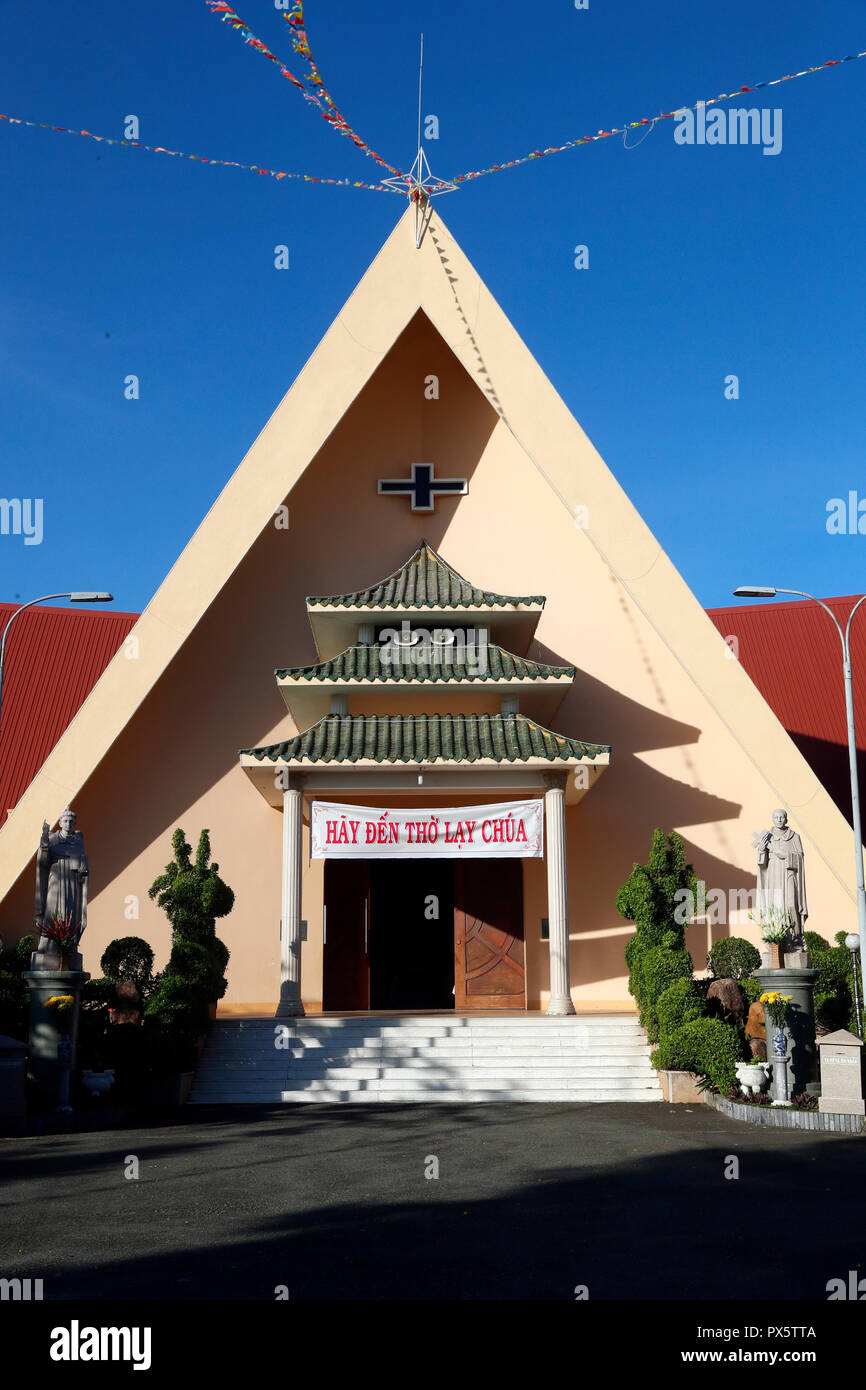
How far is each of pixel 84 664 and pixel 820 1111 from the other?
60.4ft

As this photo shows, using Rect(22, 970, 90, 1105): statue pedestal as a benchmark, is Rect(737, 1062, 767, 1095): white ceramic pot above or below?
below

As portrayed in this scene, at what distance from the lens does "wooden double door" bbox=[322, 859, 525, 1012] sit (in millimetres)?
19953

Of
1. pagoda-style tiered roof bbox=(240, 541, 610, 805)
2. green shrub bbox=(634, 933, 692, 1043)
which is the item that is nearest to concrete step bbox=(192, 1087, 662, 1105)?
green shrub bbox=(634, 933, 692, 1043)

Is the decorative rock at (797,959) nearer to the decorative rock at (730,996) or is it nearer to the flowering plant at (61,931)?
the decorative rock at (730,996)

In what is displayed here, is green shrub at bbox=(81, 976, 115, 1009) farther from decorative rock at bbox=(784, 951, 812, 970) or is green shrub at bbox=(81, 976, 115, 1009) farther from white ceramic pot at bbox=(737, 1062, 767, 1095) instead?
decorative rock at bbox=(784, 951, 812, 970)

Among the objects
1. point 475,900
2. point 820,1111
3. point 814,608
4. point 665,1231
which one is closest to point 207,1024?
point 475,900

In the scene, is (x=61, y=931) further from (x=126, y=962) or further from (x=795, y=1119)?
(x=795, y=1119)

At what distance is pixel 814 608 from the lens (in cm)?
2794

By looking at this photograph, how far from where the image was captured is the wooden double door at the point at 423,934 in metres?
20.0

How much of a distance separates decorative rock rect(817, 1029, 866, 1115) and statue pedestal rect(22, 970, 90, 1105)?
8.24m

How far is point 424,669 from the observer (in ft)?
63.5

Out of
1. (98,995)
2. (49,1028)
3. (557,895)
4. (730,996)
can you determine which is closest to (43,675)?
(98,995)

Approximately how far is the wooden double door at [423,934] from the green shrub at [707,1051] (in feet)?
17.2
